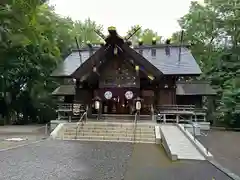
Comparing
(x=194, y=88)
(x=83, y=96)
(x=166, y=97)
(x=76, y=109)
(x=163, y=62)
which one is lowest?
(x=76, y=109)

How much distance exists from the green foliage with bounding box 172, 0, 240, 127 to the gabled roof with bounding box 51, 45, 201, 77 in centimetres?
329

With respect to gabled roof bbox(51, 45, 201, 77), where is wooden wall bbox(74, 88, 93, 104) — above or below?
below

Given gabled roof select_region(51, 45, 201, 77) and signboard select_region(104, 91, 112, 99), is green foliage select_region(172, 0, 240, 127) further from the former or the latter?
signboard select_region(104, 91, 112, 99)

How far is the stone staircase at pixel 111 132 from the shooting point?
42.2ft

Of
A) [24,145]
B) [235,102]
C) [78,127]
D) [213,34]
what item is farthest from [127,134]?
[213,34]

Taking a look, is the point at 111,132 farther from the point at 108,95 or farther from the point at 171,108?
the point at 171,108

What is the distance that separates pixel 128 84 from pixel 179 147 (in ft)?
29.6

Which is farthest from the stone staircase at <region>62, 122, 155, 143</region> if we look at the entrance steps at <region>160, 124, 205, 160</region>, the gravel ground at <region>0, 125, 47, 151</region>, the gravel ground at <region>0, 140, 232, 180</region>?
the gravel ground at <region>0, 140, 232, 180</region>

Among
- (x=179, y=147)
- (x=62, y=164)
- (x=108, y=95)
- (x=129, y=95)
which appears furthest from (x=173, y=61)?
(x=62, y=164)

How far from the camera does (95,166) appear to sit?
6.89 metres

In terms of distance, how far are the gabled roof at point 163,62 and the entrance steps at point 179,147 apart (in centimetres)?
596

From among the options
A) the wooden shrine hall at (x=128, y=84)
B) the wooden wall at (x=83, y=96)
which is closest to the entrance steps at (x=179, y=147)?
the wooden shrine hall at (x=128, y=84)

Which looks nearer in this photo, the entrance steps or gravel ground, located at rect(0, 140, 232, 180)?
gravel ground, located at rect(0, 140, 232, 180)

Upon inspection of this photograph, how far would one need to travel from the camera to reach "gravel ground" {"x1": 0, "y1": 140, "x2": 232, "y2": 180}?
592cm
